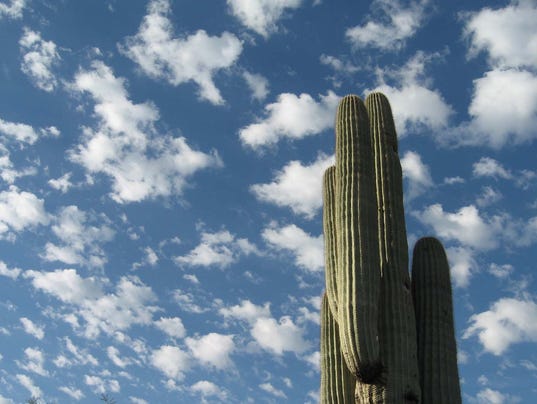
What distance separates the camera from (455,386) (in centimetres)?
919

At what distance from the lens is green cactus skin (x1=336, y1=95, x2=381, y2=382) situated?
8453mm

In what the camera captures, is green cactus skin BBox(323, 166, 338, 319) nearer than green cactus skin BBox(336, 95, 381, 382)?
No

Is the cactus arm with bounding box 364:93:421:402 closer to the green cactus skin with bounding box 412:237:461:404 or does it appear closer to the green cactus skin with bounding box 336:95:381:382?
the green cactus skin with bounding box 336:95:381:382

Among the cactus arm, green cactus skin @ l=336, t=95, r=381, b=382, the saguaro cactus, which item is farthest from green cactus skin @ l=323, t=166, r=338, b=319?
the cactus arm

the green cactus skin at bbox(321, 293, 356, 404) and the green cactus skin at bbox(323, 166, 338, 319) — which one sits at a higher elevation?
the green cactus skin at bbox(323, 166, 338, 319)

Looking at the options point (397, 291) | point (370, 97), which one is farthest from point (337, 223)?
point (370, 97)

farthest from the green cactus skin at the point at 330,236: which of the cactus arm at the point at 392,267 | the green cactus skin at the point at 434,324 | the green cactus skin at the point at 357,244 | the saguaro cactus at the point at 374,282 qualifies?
the green cactus skin at the point at 434,324

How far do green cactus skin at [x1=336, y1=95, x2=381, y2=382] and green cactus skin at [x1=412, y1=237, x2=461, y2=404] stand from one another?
1141 mm

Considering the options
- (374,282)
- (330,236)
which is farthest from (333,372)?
(330,236)

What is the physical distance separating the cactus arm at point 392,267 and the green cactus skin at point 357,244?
297 millimetres

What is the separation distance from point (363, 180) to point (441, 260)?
188 cm

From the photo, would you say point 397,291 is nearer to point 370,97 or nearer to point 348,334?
point 348,334

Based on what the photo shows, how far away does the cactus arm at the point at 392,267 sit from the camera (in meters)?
8.64

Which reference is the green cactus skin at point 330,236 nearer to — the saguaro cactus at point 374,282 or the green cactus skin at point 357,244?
the saguaro cactus at point 374,282
